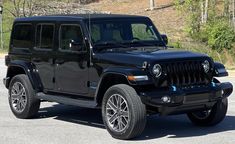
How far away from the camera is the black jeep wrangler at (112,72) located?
8.35 m

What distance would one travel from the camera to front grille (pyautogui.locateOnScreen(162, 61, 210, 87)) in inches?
335

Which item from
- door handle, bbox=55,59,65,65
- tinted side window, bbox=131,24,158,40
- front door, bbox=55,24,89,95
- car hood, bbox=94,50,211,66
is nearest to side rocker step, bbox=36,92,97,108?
front door, bbox=55,24,89,95

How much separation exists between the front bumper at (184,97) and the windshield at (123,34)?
4.92 ft

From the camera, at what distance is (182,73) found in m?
8.65

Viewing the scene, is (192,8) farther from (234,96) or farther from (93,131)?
(93,131)

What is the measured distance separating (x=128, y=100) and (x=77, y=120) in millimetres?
2342

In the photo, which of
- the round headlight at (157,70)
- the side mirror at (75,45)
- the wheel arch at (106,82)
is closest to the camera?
the round headlight at (157,70)

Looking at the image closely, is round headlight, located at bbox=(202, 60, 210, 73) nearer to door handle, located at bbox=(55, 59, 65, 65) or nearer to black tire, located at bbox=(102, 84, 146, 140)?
black tire, located at bbox=(102, 84, 146, 140)

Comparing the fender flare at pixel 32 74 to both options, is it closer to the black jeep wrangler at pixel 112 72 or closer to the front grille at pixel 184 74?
the black jeep wrangler at pixel 112 72

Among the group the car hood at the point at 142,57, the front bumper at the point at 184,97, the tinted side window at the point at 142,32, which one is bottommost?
the front bumper at the point at 184,97

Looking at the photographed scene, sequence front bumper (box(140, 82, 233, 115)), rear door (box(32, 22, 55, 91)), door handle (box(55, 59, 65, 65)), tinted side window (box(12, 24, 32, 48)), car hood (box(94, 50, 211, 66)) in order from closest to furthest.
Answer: front bumper (box(140, 82, 233, 115))
car hood (box(94, 50, 211, 66))
door handle (box(55, 59, 65, 65))
rear door (box(32, 22, 55, 91))
tinted side window (box(12, 24, 32, 48))

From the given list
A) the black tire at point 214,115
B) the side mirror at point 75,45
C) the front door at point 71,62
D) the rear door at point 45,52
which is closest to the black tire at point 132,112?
the front door at point 71,62

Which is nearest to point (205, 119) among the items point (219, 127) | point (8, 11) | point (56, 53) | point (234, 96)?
point (219, 127)

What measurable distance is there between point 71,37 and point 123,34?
2.81 feet
